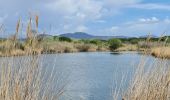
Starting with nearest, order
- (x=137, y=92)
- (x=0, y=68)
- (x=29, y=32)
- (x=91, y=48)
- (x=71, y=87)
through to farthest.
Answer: (x=29, y=32)
(x=0, y=68)
(x=137, y=92)
(x=71, y=87)
(x=91, y=48)

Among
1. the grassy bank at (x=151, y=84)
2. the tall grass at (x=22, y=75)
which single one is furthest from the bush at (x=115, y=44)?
the tall grass at (x=22, y=75)

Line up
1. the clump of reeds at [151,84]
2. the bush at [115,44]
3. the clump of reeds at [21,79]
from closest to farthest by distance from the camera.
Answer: the clump of reeds at [21,79], the clump of reeds at [151,84], the bush at [115,44]

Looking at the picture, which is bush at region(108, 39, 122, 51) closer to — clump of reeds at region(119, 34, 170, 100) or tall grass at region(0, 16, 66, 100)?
clump of reeds at region(119, 34, 170, 100)

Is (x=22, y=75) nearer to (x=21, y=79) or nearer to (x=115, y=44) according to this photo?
(x=21, y=79)

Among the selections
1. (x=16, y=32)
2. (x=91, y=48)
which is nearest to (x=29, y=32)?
(x=16, y=32)

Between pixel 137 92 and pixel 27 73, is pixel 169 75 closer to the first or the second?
pixel 137 92

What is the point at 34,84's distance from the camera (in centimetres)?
347

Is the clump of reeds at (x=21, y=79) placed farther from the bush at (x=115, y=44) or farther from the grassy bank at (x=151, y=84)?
the bush at (x=115, y=44)

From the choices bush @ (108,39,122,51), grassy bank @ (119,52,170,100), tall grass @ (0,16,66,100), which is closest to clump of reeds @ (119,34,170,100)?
grassy bank @ (119,52,170,100)

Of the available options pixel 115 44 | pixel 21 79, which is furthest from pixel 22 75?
pixel 115 44

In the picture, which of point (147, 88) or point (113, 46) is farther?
point (113, 46)

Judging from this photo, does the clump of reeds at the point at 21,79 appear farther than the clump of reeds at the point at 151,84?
No

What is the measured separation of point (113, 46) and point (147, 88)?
120 ft

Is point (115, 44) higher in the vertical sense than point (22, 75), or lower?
lower
